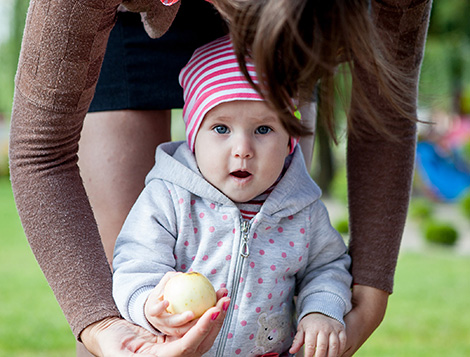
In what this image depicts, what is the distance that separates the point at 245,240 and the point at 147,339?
0.29 meters

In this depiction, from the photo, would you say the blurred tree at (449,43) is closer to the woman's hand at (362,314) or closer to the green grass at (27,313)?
the green grass at (27,313)

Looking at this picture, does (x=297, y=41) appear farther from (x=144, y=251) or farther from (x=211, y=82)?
(x=144, y=251)

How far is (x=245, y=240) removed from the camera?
54.7 inches

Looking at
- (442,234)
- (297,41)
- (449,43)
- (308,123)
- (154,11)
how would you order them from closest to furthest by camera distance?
(297,41) < (154,11) < (308,123) < (442,234) < (449,43)

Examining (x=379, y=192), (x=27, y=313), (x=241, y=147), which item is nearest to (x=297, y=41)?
(x=241, y=147)

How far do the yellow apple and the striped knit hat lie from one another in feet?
Result: 1.18

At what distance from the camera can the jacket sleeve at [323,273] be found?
1.44 meters

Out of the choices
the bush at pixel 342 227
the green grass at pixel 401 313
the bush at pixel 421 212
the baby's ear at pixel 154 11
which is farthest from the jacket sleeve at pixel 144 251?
the bush at pixel 421 212

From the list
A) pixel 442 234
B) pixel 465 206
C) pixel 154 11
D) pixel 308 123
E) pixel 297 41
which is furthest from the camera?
pixel 465 206

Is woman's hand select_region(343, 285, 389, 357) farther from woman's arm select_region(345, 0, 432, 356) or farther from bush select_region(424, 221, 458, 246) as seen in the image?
bush select_region(424, 221, 458, 246)

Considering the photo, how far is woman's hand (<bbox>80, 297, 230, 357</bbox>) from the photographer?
3.82 feet

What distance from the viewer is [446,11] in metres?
8.34

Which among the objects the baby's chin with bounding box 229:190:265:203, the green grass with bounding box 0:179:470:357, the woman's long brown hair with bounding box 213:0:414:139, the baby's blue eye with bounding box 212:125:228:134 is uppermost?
the woman's long brown hair with bounding box 213:0:414:139

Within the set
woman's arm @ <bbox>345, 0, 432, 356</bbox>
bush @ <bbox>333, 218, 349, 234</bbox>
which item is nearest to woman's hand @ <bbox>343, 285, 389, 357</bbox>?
woman's arm @ <bbox>345, 0, 432, 356</bbox>
